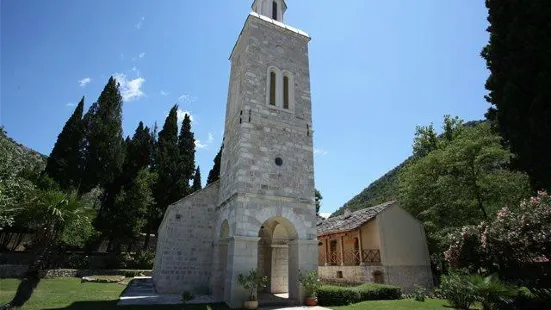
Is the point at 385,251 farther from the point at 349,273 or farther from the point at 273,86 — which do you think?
the point at 273,86

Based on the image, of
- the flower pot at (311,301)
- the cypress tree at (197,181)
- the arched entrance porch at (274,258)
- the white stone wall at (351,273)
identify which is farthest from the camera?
the cypress tree at (197,181)

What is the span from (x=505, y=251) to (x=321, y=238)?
561 inches

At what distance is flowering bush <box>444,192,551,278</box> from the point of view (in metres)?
11.8

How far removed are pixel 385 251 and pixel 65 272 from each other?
72.7ft

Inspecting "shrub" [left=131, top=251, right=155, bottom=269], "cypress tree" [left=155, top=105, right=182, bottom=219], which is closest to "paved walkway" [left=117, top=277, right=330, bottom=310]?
"shrub" [left=131, top=251, right=155, bottom=269]

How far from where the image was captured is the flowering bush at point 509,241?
38.7 feet

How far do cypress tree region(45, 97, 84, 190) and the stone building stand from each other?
73.3 ft

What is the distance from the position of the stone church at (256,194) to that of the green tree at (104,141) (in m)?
15.5

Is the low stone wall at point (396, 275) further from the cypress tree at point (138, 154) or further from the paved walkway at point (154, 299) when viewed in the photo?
the cypress tree at point (138, 154)

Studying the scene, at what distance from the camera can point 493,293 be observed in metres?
9.74

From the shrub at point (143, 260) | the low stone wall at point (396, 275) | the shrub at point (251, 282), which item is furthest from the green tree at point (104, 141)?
the low stone wall at point (396, 275)

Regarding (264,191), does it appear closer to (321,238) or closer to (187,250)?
(187,250)

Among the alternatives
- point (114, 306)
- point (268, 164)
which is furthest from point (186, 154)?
point (114, 306)

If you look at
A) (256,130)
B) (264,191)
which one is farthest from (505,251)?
(256,130)
